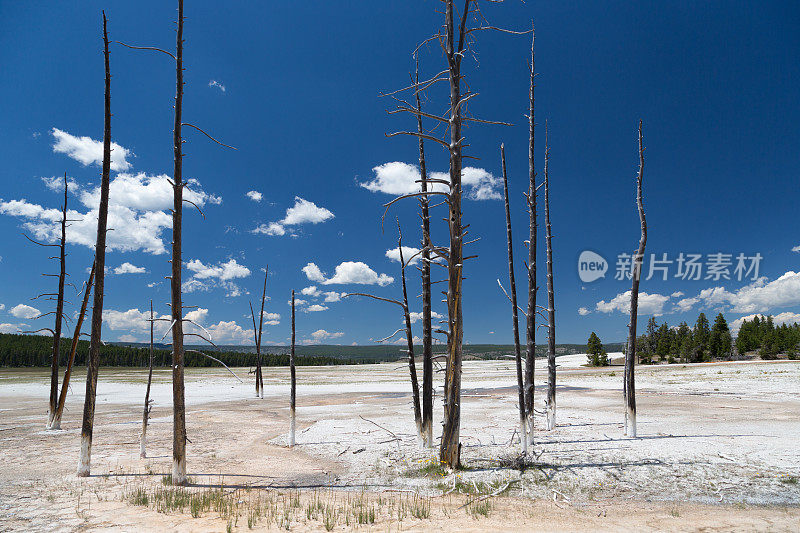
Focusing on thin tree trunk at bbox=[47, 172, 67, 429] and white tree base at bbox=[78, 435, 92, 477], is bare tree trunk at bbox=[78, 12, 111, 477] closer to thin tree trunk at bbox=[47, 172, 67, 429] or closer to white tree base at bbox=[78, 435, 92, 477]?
white tree base at bbox=[78, 435, 92, 477]

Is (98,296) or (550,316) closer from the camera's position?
(98,296)

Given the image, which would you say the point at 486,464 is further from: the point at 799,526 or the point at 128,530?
the point at 128,530

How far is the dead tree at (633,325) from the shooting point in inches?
576

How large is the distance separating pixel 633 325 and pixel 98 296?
16352mm

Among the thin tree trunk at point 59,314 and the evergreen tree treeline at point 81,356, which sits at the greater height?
the thin tree trunk at point 59,314

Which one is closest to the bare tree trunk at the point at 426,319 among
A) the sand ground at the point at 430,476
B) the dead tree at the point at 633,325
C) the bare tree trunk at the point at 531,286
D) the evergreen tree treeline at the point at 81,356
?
the sand ground at the point at 430,476

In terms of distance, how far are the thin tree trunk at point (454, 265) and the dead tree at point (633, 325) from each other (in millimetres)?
6490

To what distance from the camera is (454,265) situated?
1160cm

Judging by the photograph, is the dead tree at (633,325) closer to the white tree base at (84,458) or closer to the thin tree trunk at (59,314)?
the white tree base at (84,458)

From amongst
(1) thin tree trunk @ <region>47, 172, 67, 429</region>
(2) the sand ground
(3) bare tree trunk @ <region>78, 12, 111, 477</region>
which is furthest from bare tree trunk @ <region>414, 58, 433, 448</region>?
(1) thin tree trunk @ <region>47, 172, 67, 429</region>

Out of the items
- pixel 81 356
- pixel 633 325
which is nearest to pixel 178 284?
pixel 633 325

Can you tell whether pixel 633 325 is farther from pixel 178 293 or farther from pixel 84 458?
pixel 84 458

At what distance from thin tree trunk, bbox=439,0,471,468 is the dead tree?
6.49m

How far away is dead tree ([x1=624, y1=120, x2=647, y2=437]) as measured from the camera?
14625 millimetres
